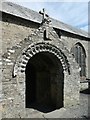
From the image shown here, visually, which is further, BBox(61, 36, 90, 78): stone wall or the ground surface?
BBox(61, 36, 90, 78): stone wall

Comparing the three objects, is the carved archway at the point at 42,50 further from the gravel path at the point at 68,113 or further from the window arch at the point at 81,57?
the window arch at the point at 81,57

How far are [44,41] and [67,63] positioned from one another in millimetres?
2076

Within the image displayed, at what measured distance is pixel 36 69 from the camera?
12.9m

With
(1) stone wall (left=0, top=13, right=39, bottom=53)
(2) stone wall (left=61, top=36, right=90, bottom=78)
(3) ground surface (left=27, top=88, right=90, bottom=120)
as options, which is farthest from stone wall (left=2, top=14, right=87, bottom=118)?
(2) stone wall (left=61, top=36, right=90, bottom=78)

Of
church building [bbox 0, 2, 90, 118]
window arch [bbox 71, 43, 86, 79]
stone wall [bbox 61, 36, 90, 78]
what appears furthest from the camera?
window arch [bbox 71, 43, 86, 79]

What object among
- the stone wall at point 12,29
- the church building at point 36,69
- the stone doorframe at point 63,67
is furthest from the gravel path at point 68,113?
the stone wall at point 12,29

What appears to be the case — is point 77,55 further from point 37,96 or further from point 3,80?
point 3,80

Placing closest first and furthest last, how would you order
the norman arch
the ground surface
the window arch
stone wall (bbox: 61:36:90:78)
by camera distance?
the ground surface, the norman arch, stone wall (bbox: 61:36:90:78), the window arch

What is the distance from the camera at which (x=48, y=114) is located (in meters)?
9.77

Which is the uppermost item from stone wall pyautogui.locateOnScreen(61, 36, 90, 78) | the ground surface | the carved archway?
stone wall pyautogui.locateOnScreen(61, 36, 90, 78)

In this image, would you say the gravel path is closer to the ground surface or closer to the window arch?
the ground surface

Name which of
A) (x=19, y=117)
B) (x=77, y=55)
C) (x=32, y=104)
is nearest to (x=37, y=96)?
(x=32, y=104)

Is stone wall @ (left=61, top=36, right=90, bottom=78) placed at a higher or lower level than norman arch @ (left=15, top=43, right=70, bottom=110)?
higher

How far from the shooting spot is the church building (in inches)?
350
